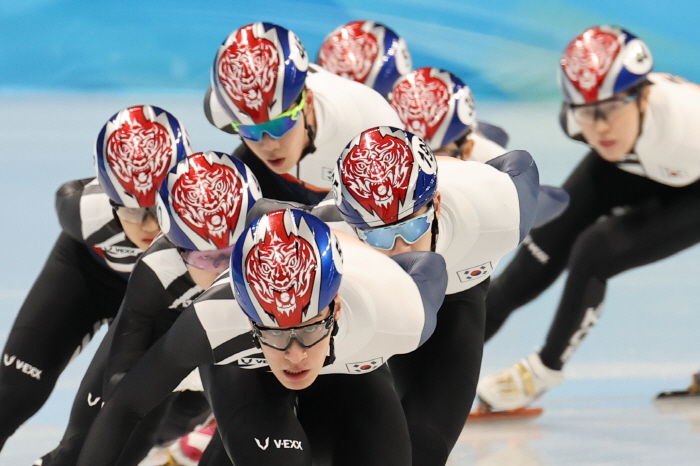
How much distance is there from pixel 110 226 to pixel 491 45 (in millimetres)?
7380

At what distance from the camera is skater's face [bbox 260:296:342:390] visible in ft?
11.8

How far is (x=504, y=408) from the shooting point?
6.12 metres

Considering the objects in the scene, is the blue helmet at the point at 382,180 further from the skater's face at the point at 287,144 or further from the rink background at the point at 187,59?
the rink background at the point at 187,59

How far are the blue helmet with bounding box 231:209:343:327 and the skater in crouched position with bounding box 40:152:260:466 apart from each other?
68 centimetres

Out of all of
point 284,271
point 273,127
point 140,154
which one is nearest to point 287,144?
point 273,127

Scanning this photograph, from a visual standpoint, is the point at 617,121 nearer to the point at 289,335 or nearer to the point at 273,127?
the point at 273,127

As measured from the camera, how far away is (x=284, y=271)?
349cm

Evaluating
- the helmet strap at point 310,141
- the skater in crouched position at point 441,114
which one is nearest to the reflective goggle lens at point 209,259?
the helmet strap at point 310,141

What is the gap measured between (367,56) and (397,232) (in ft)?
8.69

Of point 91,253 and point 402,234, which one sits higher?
point 402,234

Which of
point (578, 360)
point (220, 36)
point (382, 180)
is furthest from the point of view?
point (220, 36)

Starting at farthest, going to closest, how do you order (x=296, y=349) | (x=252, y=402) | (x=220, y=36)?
1. (x=220, y=36)
2. (x=252, y=402)
3. (x=296, y=349)

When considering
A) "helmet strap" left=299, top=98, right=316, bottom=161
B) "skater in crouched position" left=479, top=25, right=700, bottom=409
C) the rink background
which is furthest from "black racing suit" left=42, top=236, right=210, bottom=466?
the rink background

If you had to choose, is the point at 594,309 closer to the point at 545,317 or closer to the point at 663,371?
the point at 663,371
